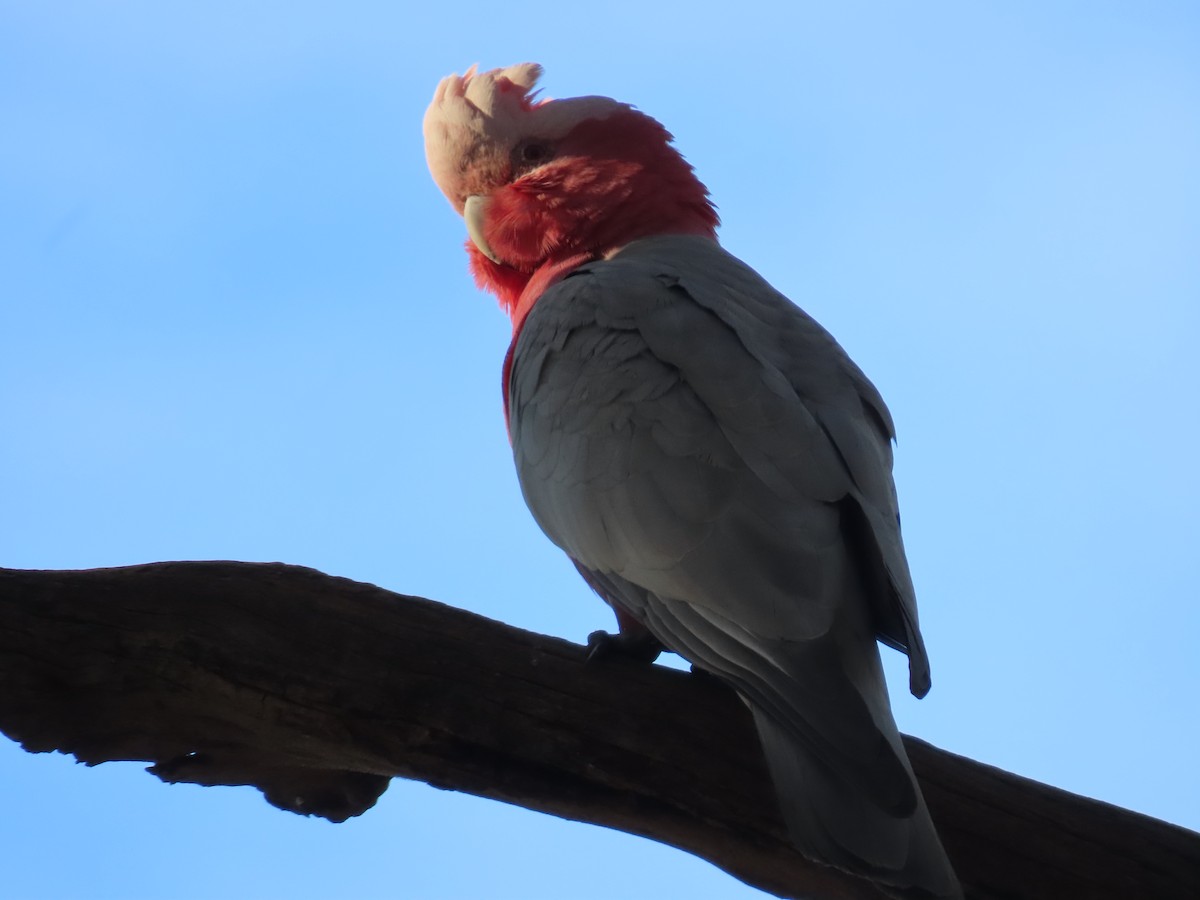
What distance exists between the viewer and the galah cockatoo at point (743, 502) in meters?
2.57

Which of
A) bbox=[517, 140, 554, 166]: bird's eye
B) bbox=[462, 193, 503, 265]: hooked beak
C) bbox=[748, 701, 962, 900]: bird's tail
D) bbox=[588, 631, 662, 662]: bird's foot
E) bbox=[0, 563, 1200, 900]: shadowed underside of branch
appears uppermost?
bbox=[517, 140, 554, 166]: bird's eye

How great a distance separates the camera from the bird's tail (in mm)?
2451

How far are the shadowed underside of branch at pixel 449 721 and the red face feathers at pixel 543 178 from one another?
1813mm

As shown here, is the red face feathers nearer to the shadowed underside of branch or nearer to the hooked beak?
the hooked beak

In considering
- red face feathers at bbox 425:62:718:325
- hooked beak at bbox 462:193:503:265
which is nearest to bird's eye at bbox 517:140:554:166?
red face feathers at bbox 425:62:718:325

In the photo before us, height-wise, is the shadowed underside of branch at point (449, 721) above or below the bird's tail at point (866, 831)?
A: above

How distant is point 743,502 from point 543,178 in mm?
2208

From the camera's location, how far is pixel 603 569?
324 centimetres

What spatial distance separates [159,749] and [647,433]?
1.48 metres

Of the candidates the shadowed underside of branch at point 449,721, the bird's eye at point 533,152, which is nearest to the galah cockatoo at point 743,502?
the shadowed underside of branch at point 449,721

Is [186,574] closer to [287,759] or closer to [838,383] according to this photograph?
[287,759]

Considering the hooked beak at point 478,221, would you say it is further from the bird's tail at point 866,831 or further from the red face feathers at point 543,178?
the bird's tail at point 866,831

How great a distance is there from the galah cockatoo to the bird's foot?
18 mm

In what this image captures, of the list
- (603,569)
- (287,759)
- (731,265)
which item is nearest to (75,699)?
(287,759)
